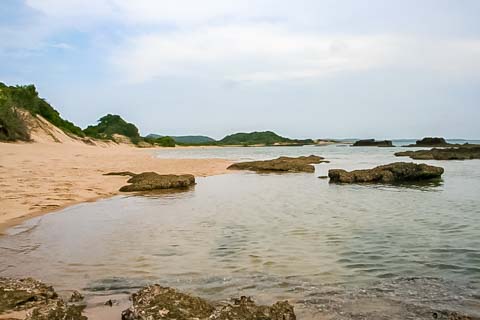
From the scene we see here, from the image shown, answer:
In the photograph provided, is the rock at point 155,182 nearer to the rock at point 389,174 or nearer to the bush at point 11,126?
the rock at point 389,174

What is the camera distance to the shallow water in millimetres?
5523

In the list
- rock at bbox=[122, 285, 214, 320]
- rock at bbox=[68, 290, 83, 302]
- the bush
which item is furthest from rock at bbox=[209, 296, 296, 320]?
the bush

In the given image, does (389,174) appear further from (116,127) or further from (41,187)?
(116,127)

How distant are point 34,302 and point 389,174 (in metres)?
17.5

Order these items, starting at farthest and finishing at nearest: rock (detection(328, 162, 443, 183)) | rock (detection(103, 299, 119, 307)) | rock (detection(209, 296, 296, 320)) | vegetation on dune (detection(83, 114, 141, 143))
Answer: vegetation on dune (detection(83, 114, 141, 143)), rock (detection(328, 162, 443, 183)), rock (detection(103, 299, 119, 307)), rock (detection(209, 296, 296, 320))

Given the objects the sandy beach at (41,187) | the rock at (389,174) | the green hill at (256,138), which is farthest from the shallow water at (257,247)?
the green hill at (256,138)

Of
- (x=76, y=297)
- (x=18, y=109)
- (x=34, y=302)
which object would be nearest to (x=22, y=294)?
(x=34, y=302)

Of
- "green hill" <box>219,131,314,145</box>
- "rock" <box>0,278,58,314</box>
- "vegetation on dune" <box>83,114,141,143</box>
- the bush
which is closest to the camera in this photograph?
"rock" <box>0,278,58,314</box>

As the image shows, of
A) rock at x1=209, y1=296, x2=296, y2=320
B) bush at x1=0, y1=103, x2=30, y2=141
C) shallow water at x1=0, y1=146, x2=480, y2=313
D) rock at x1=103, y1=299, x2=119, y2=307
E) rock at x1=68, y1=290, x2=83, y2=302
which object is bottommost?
shallow water at x1=0, y1=146, x2=480, y2=313

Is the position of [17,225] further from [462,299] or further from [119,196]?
[462,299]

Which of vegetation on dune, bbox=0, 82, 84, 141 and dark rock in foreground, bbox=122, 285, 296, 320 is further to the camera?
vegetation on dune, bbox=0, 82, 84, 141

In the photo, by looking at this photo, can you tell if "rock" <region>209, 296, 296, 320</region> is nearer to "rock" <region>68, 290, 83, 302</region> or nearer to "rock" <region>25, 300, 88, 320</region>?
"rock" <region>25, 300, 88, 320</region>

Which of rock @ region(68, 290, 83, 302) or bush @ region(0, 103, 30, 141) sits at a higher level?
bush @ region(0, 103, 30, 141)

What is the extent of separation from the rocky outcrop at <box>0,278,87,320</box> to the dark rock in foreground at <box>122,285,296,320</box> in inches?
20.6
